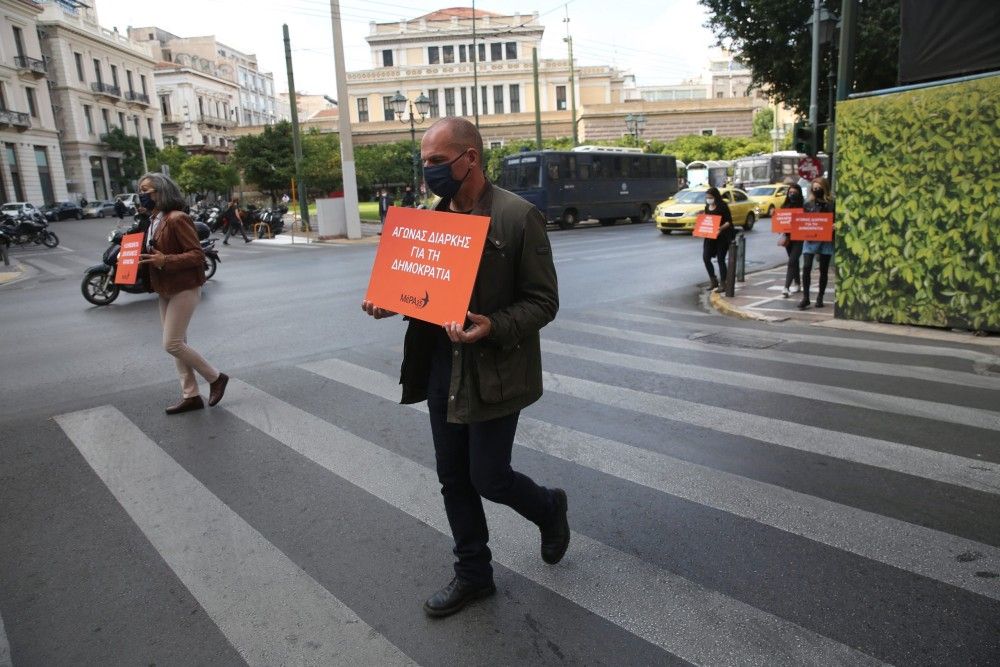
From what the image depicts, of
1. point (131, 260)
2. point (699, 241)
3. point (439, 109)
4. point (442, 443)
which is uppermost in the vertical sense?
point (439, 109)

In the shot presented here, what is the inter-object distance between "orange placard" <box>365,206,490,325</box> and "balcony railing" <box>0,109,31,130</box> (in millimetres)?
59621

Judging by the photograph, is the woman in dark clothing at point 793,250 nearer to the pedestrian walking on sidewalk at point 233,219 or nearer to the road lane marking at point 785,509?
the road lane marking at point 785,509

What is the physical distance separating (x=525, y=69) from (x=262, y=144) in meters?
46.5

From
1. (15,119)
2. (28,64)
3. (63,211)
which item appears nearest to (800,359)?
(63,211)

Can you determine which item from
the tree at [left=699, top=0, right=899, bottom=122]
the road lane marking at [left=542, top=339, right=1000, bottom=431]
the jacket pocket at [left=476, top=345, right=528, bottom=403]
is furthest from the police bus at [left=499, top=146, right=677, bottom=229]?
the jacket pocket at [left=476, top=345, right=528, bottom=403]

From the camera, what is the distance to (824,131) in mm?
13594

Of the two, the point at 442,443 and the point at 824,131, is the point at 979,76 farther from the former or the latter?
the point at 442,443

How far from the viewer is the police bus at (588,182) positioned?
27297mm

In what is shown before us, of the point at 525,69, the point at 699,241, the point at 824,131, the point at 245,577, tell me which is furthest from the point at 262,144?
the point at 525,69

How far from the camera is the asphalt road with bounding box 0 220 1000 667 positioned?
9.11 ft

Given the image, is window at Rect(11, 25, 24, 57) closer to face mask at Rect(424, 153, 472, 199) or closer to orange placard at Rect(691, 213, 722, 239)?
orange placard at Rect(691, 213, 722, 239)

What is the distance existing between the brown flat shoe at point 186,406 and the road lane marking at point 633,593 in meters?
1.80

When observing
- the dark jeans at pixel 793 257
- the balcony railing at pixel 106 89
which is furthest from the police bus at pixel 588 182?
the balcony railing at pixel 106 89

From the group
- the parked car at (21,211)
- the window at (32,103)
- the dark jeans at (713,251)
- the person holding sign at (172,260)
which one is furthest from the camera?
the window at (32,103)
